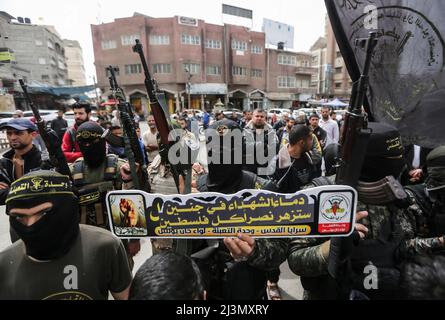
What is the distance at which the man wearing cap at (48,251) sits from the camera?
1.14m

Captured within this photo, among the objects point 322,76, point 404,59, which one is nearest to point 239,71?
point 322,76

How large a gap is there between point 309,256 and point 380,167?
0.66 meters

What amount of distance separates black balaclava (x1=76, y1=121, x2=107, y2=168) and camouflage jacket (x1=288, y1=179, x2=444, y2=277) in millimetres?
1903

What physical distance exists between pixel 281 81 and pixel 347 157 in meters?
39.8

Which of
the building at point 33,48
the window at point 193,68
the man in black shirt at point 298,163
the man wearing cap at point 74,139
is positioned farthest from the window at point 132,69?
the man in black shirt at point 298,163

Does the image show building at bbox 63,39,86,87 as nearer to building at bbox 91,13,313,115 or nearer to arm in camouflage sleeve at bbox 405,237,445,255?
building at bbox 91,13,313,115

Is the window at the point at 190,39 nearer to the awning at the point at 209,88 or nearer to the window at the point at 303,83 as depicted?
the awning at the point at 209,88

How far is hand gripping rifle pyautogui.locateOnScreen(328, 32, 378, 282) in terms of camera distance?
1158mm

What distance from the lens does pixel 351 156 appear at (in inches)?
47.1

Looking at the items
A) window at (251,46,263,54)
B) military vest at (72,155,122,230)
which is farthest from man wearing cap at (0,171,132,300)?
window at (251,46,263,54)

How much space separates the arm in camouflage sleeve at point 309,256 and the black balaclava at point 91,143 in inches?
→ 74.9

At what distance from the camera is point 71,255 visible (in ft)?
4.08

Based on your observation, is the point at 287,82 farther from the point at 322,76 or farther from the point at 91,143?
the point at 91,143

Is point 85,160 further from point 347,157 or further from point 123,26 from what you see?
point 123,26
